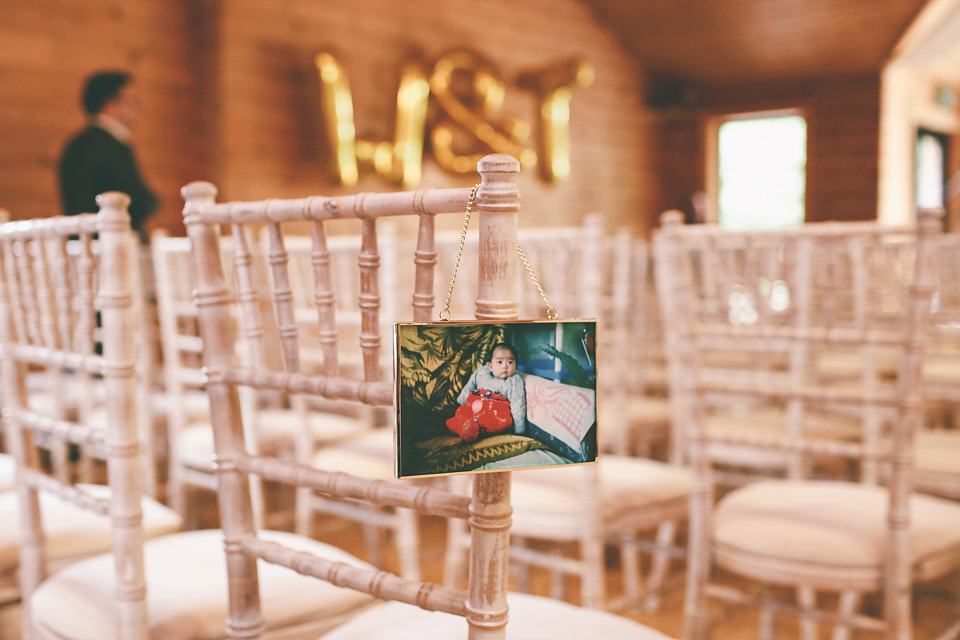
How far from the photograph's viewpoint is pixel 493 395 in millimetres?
703

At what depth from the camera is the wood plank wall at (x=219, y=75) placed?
436 cm

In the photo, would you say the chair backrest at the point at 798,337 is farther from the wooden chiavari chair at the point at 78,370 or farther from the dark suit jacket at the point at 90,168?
the dark suit jacket at the point at 90,168

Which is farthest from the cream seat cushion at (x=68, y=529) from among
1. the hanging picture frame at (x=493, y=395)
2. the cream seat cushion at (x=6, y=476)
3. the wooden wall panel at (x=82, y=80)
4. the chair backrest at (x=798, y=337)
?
the wooden wall panel at (x=82, y=80)

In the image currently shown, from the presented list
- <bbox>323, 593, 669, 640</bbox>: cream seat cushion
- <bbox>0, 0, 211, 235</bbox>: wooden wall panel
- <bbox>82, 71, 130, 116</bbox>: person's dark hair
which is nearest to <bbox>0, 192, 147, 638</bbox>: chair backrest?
<bbox>323, 593, 669, 640</bbox>: cream seat cushion

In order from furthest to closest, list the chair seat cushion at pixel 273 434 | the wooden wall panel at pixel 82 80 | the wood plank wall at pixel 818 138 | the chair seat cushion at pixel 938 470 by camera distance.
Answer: the wood plank wall at pixel 818 138, the wooden wall panel at pixel 82 80, the chair seat cushion at pixel 273 434, the chair seat cushion at pixel 938 470

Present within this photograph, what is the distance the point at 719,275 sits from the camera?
1703 millimetres

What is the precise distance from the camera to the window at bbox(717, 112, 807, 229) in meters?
7.66

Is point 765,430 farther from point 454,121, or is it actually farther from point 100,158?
point 454,121

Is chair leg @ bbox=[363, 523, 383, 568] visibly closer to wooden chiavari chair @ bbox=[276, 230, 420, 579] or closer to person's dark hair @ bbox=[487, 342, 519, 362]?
wooden chiavari chair @ bbox=[276, 230, 420, 579]

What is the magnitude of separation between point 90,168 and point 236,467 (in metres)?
3.17

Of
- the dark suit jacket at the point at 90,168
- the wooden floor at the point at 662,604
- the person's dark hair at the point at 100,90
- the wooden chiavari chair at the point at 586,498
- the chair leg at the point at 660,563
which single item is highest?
the person's dark hair at the point at 100,90

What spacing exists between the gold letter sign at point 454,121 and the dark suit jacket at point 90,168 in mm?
1545

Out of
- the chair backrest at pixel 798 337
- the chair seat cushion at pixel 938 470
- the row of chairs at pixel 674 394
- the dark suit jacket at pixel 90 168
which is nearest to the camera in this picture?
the row of chairs at pixel 674 394

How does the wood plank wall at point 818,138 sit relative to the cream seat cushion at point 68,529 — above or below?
above
